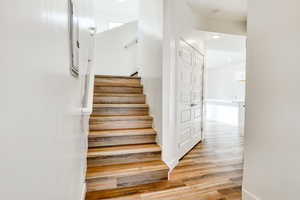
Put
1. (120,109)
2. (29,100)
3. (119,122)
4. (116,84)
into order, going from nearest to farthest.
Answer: (29,100) < (119,122) < (120,109) < (116,84)

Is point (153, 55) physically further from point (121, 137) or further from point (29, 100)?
point (29, 100)

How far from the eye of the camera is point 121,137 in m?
2.51

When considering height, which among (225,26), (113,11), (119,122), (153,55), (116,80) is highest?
(113,11)

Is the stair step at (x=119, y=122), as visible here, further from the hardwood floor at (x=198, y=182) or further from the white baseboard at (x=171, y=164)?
the hardwood floor at (x=198, y=182)

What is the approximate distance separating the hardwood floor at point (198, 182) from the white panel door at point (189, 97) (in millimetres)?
337

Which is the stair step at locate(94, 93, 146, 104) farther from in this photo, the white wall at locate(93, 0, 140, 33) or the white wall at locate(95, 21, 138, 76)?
the white wall at locate(93, 0, 140, 33)

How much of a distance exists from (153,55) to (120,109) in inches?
41.2

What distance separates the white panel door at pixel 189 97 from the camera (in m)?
2.81

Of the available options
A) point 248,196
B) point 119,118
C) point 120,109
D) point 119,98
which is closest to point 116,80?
point 119,98

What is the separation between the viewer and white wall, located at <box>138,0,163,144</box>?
2.50 metres

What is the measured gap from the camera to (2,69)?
1.13 ft

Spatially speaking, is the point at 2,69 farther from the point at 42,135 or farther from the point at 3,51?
the point at 42,135

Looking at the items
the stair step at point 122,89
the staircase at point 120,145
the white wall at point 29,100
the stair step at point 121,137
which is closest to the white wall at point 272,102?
the staircase at point 120,145

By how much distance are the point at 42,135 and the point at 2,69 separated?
294mm
